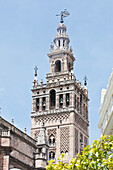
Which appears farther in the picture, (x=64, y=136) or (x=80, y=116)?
(x=80, y=116)

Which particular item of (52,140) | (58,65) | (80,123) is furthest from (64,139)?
(58,65)

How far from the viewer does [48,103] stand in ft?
187

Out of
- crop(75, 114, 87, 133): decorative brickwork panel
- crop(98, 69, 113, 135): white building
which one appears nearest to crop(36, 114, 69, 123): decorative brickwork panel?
crop(75, 114, 87, 133): decorative brickwork panel

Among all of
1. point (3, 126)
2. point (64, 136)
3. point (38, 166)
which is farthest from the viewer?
point (64, 136)

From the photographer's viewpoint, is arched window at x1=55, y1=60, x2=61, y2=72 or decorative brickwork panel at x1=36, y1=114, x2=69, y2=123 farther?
arched window at x1=55, y1=60, x2=61, y2=72

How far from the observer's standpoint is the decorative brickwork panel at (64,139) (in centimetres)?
5312

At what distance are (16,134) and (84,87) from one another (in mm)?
28328

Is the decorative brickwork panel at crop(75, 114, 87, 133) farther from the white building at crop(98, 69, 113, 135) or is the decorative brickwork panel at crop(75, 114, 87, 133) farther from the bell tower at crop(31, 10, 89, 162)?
the white building at crop(98, 69, 113, 135)

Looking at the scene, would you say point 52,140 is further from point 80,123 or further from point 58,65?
point 58,65

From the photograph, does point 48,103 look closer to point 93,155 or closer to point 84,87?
point 84,87

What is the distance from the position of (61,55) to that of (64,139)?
14947 millimetres

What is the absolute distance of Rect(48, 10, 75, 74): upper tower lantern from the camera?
60906 mm

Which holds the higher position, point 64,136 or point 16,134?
point 64,136

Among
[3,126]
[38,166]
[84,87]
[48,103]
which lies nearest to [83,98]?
[84,87]
